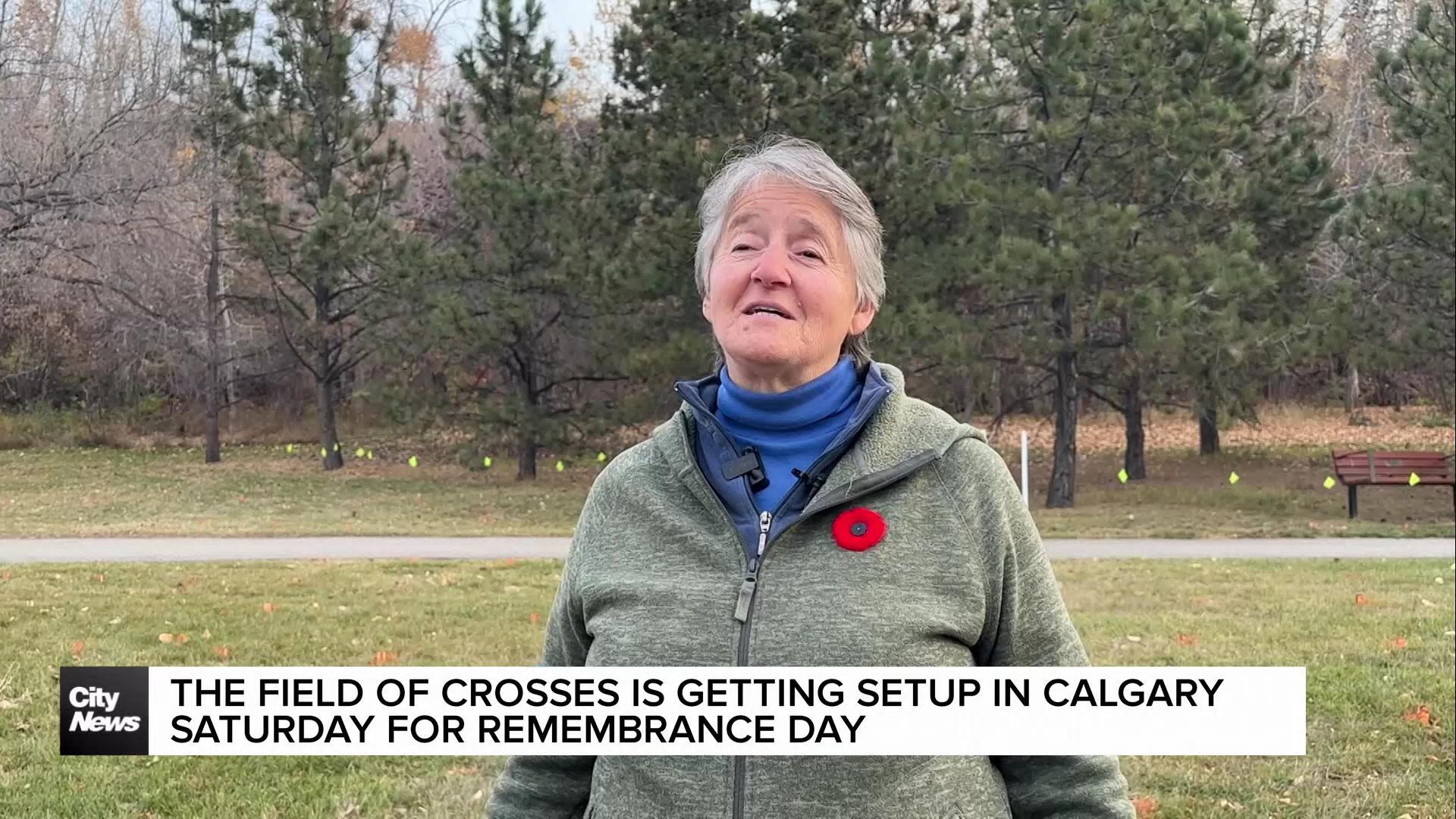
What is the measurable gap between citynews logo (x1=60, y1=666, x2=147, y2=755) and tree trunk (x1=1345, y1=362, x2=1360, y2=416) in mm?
10754

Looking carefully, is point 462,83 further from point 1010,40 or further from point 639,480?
point 639,480

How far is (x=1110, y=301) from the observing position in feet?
33.4

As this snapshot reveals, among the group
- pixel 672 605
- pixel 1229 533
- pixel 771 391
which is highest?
pixel 771 391

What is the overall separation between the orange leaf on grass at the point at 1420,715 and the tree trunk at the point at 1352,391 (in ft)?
25.7

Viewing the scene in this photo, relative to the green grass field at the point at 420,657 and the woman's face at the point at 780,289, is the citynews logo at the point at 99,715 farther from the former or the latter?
the woman's face at the point at 780,289

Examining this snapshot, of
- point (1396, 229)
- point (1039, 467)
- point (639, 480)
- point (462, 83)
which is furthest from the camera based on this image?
point (1039, 467)

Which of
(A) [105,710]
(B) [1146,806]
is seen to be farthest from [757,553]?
(B) [1146,806]

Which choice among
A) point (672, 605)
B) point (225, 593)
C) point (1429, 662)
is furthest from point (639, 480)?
point (1429, 662)

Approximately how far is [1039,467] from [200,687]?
10085 mm

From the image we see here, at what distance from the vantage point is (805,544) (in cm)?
142

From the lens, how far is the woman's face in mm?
1460

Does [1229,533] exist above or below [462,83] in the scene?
below

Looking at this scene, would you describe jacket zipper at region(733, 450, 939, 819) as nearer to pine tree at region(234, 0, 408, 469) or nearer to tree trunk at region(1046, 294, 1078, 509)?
pine tree at region(234, 0, 408, 469)

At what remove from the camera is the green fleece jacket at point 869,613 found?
1382 mm
